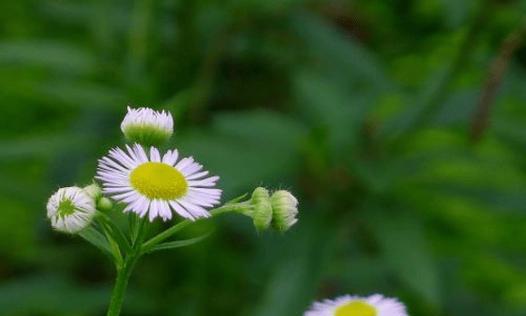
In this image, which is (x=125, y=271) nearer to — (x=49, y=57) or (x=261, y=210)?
(x=261, y=210)

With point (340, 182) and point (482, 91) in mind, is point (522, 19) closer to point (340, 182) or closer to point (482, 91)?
point (482, 91)

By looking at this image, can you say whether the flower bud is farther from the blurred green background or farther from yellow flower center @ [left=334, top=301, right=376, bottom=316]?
the blurred green background

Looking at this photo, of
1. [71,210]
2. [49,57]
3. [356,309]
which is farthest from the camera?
[49,57]

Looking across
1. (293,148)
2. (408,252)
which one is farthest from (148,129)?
(293,148)

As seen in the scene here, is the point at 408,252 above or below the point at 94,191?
above

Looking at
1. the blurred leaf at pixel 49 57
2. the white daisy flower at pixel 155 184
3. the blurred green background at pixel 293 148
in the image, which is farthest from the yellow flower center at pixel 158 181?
the blurred leaf at pixel 49 57

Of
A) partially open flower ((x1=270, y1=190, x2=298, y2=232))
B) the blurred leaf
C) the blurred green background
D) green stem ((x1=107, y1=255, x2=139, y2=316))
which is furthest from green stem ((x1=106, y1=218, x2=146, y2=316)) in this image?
the blurred leaf
